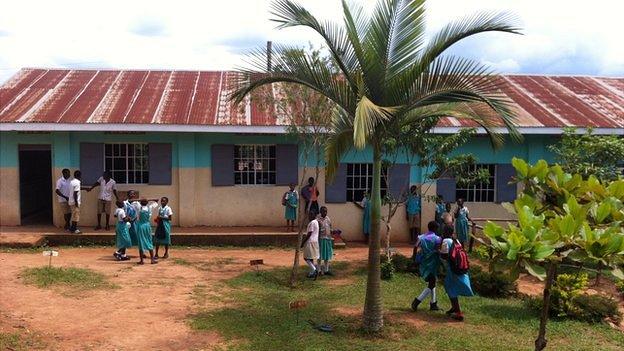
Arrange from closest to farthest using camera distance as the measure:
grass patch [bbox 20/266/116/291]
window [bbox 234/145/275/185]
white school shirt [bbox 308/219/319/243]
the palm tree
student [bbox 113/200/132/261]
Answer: the palm tree < grass patch [bbox 20/266/116/291] < white school shirt [bbox 308/219/319/243] < student [bbox 113/200/132/261] < window [bbox 234/145/275/185]

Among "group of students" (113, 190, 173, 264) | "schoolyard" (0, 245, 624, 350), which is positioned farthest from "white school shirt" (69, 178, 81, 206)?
"group of students" (113, 190, 173, 264)

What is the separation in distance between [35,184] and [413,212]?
9.99m

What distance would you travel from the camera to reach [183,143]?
13961 millimetres

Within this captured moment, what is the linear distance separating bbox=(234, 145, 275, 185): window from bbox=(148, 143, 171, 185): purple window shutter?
1.62 m

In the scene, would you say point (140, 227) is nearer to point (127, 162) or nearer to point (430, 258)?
point (127, 162)

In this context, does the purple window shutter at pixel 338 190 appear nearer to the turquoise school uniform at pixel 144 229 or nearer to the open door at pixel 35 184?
the turquoise school uniform at pixel 144 229

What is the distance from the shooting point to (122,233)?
37.0ft

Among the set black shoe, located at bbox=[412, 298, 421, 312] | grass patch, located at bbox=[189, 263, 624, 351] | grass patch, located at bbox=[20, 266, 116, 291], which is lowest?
grass patch, located at bbox=[189, 263, 624, 351]

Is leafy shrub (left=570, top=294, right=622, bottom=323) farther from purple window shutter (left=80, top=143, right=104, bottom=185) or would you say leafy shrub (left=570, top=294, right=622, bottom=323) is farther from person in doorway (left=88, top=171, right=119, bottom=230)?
purple window shutter (left=80, top=143, right=104, bottom=185)

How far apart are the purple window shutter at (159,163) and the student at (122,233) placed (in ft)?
8.84

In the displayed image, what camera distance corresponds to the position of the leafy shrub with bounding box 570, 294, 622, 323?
27.3ft

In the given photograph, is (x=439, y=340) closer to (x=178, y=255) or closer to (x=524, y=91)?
(x=178, y=255)

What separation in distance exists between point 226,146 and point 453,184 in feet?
18.8

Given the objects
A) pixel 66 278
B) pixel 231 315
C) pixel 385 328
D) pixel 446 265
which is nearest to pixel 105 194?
pixel 66 278
